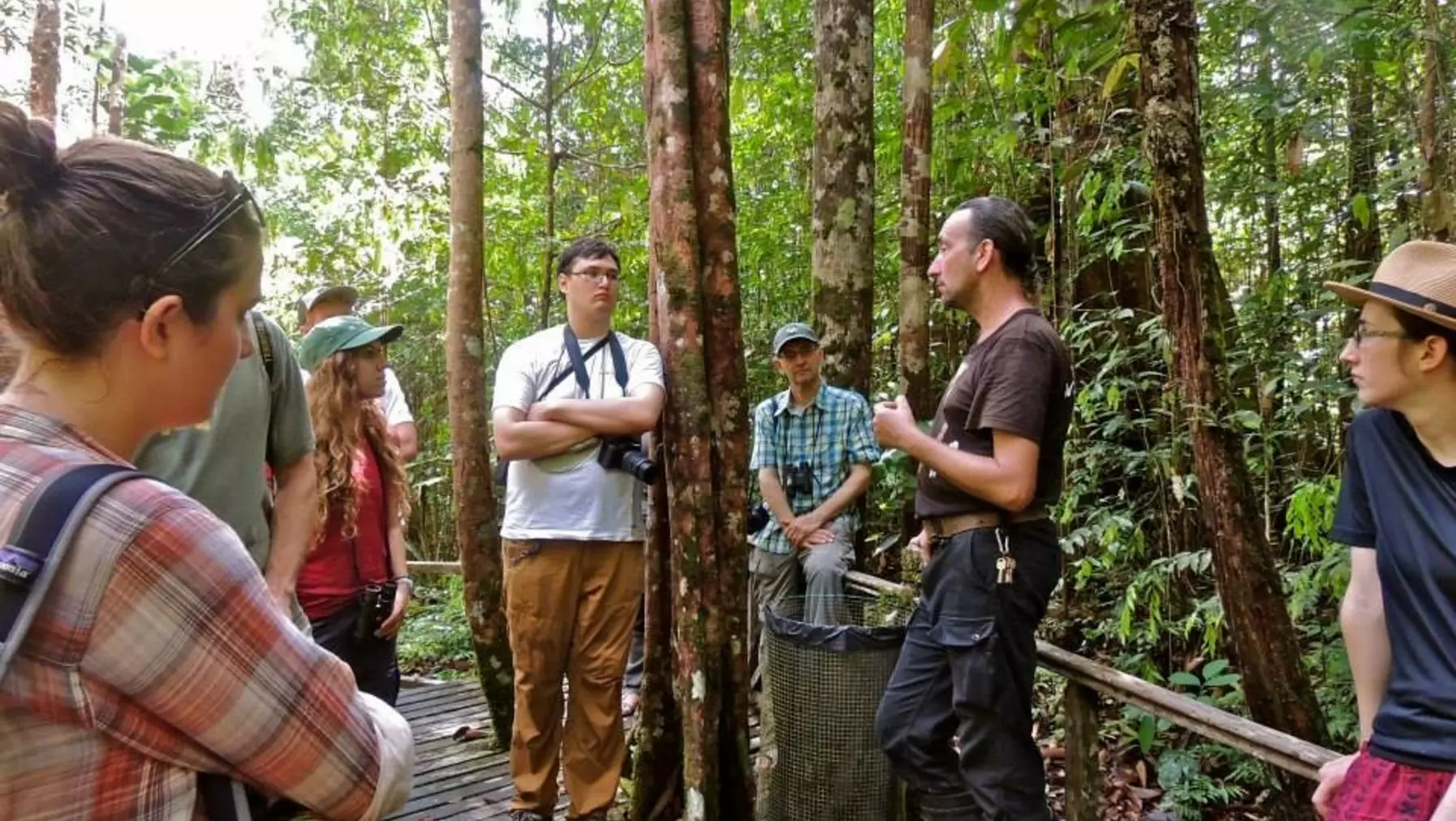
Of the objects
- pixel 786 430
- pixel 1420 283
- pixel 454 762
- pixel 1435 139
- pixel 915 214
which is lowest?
pixel 454 762

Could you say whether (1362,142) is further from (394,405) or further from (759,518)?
(394,405)

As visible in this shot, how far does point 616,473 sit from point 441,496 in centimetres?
888

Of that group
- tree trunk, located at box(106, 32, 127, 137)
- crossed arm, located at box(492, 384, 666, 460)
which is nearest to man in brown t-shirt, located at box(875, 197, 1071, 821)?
crossed arm, located at box(492, 384, 666, 460)

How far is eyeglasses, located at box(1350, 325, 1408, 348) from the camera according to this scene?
1.91 m

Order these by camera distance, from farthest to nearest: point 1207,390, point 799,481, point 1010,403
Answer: point 799,481 → point 1207,390 → point 1010,403

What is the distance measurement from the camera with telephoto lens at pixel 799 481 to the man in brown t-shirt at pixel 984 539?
182cm

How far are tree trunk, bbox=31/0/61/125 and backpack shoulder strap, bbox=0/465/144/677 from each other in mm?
7482

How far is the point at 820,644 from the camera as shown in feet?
10.7

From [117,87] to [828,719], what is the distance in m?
8.36

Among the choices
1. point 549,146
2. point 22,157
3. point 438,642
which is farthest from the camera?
point 438,642

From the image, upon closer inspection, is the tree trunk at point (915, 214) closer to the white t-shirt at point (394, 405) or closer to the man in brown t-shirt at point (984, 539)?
the man in brown t-shirt at point (984, 539)

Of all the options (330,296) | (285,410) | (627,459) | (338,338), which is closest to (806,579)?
(627,459)

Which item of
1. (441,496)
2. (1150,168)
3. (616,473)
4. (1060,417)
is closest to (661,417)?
(616,473)

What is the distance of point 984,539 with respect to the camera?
8.60ft
